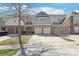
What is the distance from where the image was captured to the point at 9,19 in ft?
19.0

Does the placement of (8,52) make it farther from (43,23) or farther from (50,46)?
(43,23)

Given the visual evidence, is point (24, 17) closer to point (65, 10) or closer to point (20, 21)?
point (20, 21)

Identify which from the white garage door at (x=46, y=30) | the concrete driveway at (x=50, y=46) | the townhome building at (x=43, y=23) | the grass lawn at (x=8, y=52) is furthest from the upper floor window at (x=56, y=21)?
the grass lawn at (x=8, y=52)

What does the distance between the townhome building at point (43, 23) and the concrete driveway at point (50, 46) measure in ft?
0.81

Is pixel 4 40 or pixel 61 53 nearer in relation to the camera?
pixel 61 53

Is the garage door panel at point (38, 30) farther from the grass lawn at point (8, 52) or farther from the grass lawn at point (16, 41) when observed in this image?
the grass lawn at point (8, 52)

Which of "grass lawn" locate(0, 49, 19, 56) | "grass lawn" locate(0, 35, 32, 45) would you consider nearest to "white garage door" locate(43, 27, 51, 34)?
"grass lawn" locate(0, 35, 32, 45)

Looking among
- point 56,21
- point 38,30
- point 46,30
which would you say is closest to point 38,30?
point 38,30

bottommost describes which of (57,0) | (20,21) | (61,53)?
(61,53)

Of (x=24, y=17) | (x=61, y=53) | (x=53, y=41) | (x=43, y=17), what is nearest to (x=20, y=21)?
(x=24, y=17)

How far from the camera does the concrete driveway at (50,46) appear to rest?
18.0 feet

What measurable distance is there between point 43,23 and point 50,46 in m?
0.70

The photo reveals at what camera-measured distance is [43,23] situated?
595 centimetres

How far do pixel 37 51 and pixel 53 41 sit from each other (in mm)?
552
